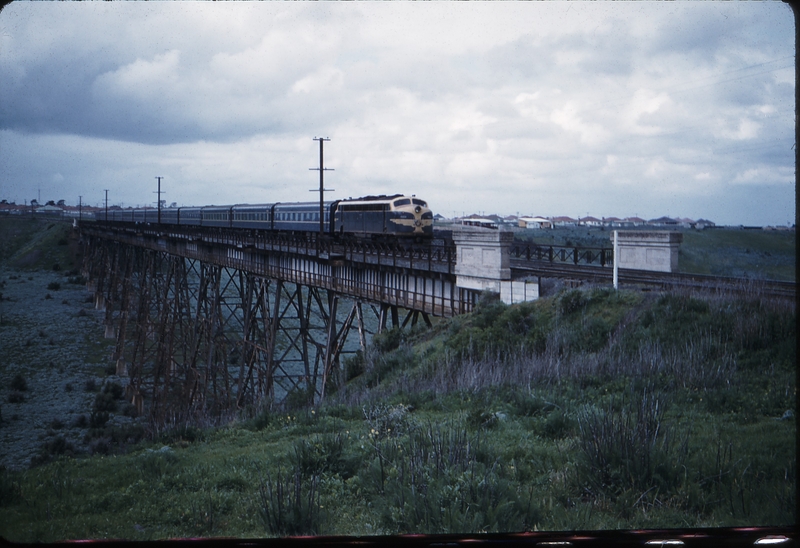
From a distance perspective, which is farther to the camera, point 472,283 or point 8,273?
point 8,273

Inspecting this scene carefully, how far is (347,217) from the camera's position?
80.6ft

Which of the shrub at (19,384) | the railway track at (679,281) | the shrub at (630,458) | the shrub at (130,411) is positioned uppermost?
the railway track at (679,281)

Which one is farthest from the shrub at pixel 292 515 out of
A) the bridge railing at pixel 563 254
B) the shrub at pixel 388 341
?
the shrub at pixel 388 341

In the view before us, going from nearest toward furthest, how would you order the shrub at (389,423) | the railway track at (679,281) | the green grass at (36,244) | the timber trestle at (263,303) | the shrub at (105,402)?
1. the shrub at (389,423)
2. the railway track at (679,281)
3. the timber trestle at (263,303)
4. the shrub at (105,402)
5. the green grass at (36,244)

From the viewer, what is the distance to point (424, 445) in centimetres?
534

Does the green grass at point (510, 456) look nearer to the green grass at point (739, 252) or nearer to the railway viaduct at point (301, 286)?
the railway viaduct at point (301, 286)

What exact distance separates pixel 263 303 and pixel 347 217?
18.3ft

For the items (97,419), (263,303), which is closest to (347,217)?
(263,303)

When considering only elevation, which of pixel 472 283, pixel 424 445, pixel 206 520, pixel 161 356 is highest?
pixel 472 283

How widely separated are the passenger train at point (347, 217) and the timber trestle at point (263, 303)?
251 cm

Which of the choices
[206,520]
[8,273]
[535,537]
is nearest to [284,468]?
[206,520]

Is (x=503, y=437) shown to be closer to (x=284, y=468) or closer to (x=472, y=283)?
(x=284, y=468)

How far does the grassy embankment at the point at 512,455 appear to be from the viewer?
13.7 feet

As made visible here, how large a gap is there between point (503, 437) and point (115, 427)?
64.1 feet
